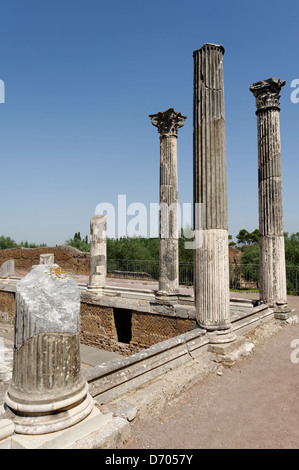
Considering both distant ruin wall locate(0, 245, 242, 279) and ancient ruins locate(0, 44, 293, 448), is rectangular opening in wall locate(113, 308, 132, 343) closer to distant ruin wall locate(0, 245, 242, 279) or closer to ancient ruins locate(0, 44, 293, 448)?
ancient ruins locate(0, 44, 293, 448)

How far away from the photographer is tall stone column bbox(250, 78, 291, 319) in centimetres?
871

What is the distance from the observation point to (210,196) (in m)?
5.95

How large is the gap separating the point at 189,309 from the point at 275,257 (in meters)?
2.78

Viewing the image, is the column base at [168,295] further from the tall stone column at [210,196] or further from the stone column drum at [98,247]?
the tall stone column at [210,196]

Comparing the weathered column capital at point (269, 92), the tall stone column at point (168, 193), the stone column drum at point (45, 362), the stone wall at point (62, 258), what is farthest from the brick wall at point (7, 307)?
the stone column drum at point (45, 362)

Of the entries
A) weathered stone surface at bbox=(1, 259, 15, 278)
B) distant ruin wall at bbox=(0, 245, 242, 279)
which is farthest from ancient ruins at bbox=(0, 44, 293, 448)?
distant ruin wall at bbox=(0, 245, 242, 279)

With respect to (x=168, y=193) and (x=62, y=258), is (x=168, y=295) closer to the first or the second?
(x=168, y=193)

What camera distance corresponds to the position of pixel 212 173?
597 centimetres

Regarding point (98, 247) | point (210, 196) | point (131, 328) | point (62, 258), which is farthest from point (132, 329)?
point (62, 258)

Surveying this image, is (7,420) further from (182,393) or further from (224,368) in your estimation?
(224,368)

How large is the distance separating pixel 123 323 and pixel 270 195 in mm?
6495

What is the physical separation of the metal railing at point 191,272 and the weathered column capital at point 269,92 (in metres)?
8.16

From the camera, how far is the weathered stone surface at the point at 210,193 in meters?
5.80

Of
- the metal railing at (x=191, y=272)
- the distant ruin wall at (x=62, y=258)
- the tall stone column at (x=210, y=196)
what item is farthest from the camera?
the distant ruin wall at (x=62, y=258)
